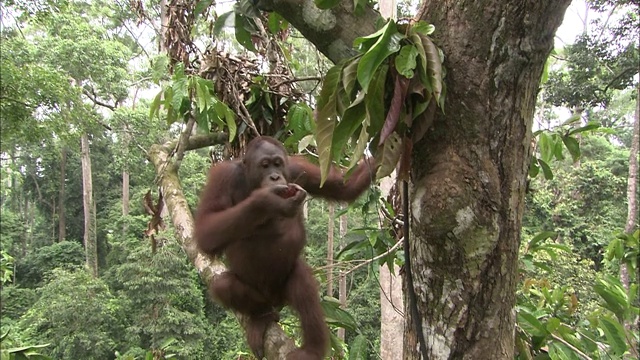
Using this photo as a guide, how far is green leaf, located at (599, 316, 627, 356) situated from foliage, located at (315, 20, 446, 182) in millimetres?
1633

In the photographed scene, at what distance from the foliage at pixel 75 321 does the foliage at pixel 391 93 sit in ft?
50.0

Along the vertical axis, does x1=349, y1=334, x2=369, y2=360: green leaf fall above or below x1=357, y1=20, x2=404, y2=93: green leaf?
below

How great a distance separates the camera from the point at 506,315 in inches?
53.2

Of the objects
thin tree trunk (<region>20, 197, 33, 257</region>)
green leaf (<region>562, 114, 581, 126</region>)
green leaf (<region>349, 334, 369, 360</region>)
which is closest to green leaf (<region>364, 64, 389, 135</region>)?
green leaf (<region>562, 114, 581, 126</region>)

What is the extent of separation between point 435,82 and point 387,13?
7.49 m

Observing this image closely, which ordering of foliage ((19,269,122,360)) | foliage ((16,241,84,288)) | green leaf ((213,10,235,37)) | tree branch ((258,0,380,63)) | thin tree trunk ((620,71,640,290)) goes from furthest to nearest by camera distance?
1. foliage ((16,241,84,288))
2. foliage ((19,269,122,360))
3. thin tree trunk ((620,71,640,290))
4. green leaf ((213,10,235,37))
5. tree branch ((258,0,380,63))

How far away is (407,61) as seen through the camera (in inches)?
47.1

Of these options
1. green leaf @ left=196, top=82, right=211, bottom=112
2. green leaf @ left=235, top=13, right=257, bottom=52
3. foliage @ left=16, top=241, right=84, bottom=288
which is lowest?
foliage @ left=16, top=241, right=84, bottom=288

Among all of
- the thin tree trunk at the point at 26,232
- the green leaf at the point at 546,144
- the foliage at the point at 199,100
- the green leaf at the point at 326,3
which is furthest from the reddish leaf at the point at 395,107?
the thin tree trunk at the point at 26,232

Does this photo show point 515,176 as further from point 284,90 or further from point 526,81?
point 284,90

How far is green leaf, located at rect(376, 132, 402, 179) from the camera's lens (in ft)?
4.20

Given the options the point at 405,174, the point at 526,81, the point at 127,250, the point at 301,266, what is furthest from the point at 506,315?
the point at 127,250

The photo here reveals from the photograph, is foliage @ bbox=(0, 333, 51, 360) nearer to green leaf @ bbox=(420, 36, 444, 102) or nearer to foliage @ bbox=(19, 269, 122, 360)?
green leaf @ bbox=(420, 36, 444, 102)

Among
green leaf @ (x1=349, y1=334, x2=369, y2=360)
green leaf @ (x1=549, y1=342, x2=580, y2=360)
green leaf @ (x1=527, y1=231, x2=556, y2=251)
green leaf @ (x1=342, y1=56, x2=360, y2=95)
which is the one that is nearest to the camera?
green leaf @ (x1=342, y1=56, x2=360, y2=95)
